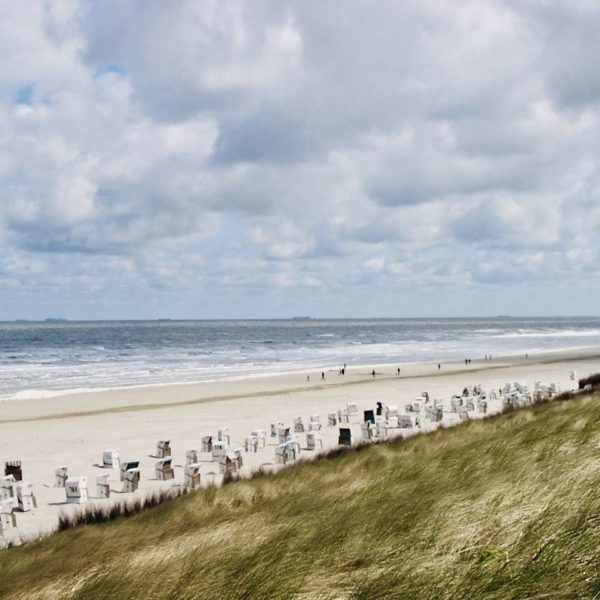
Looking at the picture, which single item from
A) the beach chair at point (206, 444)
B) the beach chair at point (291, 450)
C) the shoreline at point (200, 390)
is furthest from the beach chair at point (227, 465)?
the shoreline at point (200, 390)

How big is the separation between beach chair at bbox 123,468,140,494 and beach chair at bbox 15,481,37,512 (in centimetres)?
192

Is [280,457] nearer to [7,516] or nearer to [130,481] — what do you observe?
[130,481]

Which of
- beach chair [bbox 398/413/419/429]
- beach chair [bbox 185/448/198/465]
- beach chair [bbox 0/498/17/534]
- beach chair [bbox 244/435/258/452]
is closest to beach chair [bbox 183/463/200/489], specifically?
beach chair [bbox 185/448/198/465]

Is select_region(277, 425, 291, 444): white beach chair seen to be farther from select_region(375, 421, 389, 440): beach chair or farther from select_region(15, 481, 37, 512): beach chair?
select_region(15, 481, 37, 512): beach chair

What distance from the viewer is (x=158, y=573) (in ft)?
18.1

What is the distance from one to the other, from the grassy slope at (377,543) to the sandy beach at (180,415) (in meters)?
4.53

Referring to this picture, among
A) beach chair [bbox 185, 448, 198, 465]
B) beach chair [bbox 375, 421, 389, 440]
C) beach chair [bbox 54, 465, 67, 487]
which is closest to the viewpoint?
beach chair [bbox 54, 465, 67, 487]

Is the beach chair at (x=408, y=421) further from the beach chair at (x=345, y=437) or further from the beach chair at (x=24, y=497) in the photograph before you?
the beach chair at (x=24, y=497)

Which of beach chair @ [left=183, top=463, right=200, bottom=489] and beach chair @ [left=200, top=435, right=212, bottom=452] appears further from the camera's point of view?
beach chair @ [left=200, top=435, right=212, bottom=452]

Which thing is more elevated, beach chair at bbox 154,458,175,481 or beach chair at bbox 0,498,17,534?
beach chair at bbox 0,498,17,534

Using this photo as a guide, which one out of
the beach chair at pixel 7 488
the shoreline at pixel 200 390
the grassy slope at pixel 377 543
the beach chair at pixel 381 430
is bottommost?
the shoreline at pixel 200 390

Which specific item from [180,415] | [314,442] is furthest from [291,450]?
[180,415]

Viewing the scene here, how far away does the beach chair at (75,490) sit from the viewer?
13.2 m

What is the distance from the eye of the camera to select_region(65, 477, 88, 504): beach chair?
13.2 metres
